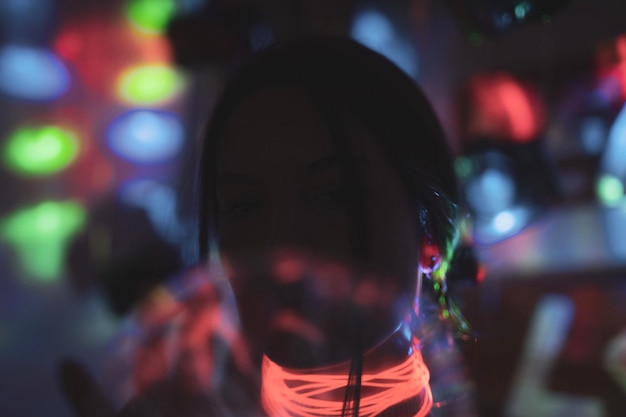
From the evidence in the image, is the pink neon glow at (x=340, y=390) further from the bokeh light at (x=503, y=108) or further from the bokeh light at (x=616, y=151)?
the bokeh light at (x=503, y=108)

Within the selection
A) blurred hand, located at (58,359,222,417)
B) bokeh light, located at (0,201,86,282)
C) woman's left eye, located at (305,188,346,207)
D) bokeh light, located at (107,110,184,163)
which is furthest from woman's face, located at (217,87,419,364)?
bokeh light, located at (107,110,184,163)

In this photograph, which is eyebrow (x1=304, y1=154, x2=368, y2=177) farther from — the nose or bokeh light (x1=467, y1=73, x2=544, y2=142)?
bokeh light (x1=467, y1=73, x2=544, y2=142)

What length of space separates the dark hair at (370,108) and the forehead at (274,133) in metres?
0.01

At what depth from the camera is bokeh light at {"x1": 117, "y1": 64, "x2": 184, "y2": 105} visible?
4.53ft

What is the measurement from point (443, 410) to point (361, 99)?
1.12ft

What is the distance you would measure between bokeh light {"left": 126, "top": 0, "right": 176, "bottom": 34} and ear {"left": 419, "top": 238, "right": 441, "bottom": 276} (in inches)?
44.4

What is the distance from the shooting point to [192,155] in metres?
1.05

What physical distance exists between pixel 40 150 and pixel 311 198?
0.93m

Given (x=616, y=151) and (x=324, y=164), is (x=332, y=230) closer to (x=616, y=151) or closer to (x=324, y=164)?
(x=324, y=164)

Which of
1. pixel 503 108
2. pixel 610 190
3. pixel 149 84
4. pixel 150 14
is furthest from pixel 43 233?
pixel 610 190

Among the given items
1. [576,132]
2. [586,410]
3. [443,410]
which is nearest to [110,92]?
[443,410]

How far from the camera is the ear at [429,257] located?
505 mm

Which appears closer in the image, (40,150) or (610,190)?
(40,150)

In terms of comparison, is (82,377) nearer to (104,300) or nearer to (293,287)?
(293,287)
